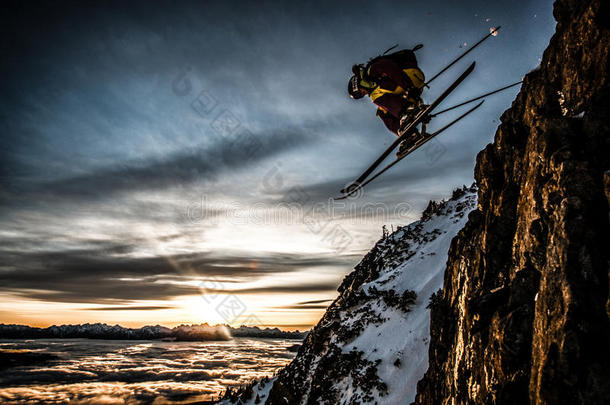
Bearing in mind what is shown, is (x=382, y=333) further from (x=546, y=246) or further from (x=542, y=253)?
(x=546, y=246)

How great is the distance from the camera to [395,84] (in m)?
6.82

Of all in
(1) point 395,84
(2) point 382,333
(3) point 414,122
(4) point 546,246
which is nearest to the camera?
(4) point 546,246

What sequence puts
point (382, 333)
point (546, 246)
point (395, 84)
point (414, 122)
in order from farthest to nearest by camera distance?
point (382, 333) < point (414, 122) < point (395, 84) < point (546, 246)

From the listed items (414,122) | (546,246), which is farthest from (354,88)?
(546,246)

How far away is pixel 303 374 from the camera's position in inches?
689

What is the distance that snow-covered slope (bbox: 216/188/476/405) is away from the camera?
12.9 m

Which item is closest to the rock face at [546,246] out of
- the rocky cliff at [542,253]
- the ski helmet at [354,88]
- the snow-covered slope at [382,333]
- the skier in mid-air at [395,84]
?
the rocky cliff at [542,253]

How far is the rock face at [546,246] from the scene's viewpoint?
139 inches

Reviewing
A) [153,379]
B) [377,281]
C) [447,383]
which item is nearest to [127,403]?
[153,379]

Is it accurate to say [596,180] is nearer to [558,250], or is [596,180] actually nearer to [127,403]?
[558,250]

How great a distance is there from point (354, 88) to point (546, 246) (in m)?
5.28

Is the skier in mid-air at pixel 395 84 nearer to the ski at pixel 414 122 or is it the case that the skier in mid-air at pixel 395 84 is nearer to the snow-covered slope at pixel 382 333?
the ski at pixel 414 122

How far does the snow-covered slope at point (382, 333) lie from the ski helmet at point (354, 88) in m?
11.3

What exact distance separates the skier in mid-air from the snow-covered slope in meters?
10.4
